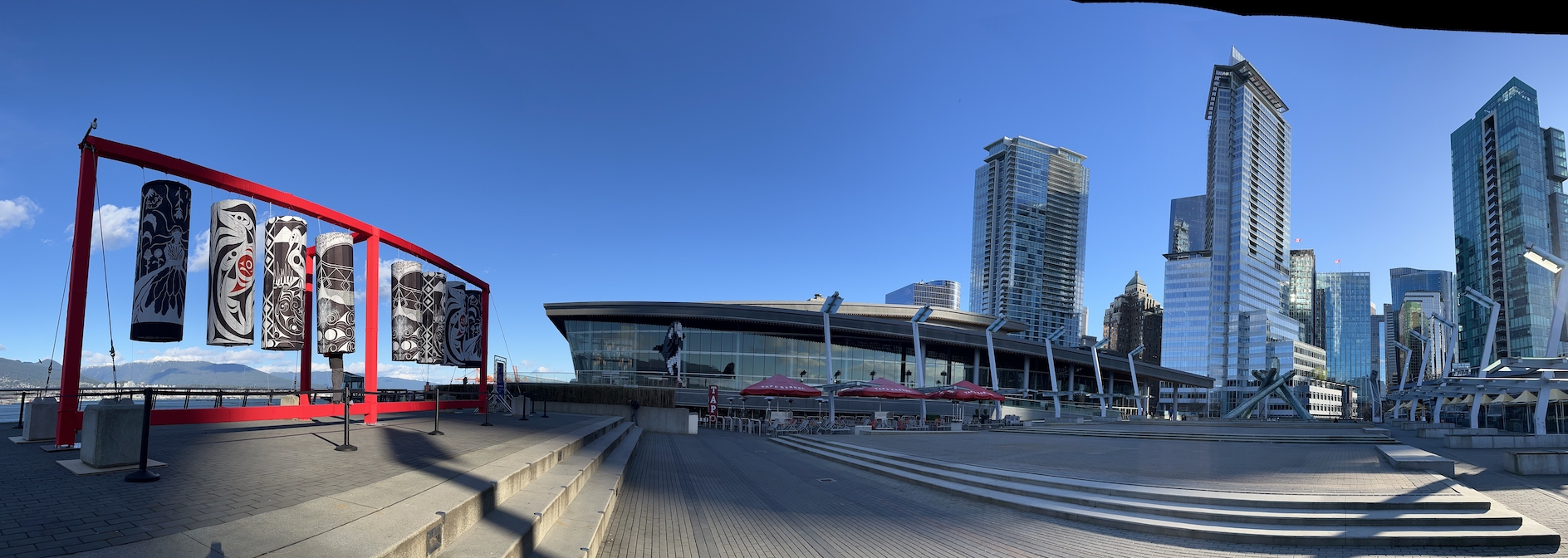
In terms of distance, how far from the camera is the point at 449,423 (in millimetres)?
18156

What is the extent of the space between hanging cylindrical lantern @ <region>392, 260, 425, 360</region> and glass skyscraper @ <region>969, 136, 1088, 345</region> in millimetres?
173528

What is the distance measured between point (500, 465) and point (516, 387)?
3333cm

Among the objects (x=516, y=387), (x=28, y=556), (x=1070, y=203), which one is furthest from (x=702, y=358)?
(x=1070, y=203)

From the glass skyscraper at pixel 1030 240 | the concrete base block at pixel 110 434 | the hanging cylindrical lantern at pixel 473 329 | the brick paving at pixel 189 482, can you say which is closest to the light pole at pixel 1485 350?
the brick paving at pixel 189 482

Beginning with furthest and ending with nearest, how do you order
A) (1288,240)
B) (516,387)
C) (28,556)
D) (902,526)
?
(1288,240) < (516,387) < (902,526) < (28,556)

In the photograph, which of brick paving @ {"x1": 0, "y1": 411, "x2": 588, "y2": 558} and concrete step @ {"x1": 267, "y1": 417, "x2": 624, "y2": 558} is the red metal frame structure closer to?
brick paving @ {"x1": 0, "y1": 411, "x2": 588, "y2": 558}

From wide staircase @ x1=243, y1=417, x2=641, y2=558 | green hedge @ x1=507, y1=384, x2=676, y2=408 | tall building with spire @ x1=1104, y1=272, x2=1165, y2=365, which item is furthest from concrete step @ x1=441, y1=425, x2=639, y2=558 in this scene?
tall building with spire @ x1=1104, y1=272, x2=1165, y2=365

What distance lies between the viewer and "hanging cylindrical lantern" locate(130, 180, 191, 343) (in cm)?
1217

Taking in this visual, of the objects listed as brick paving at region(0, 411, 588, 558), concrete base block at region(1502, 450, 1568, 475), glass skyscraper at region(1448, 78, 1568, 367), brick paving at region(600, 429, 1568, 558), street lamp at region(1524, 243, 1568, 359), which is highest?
glass skyscraper at region(1448, 78, 1568, 367)

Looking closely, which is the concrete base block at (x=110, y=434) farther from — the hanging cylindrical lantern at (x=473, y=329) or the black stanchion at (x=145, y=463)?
the hanging cylindrical lantern at (x=473, y=329)

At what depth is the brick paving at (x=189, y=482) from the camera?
16.3 ft

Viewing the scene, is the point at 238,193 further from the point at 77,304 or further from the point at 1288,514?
the point at 1288,514

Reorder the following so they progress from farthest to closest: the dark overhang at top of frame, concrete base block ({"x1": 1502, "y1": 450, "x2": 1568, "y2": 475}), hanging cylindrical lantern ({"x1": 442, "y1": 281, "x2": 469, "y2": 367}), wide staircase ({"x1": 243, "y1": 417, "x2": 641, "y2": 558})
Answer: the dark overhang at top of frame, hanging cylindrical lantern ({"x1": 442, "y1": 281, "x2": 469, "y2": 367}), concrete base block ({"x1": 1502, "y1": 450, "x2": 1568, "y2": 475}), wide staircase ({"x1": 243, "y1": 417, "x2": 641, "y2": 558})

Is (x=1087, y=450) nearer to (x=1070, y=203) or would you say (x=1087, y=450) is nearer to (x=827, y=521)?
(x=827, y=521)
